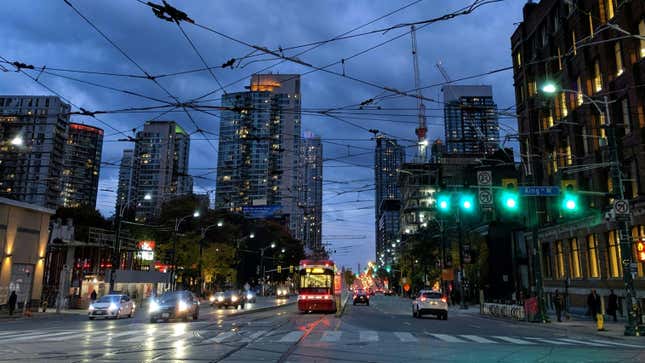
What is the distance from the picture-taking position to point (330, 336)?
1800 centimetres

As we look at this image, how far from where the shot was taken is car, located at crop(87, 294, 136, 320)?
3216 centimetres

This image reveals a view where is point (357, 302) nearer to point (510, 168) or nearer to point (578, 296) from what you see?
point (578, 296)

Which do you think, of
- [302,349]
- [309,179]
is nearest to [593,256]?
[302,349]

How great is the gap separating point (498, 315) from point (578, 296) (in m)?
8.62

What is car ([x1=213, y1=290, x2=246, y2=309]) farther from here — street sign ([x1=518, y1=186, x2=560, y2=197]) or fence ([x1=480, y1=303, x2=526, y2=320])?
street sign ([x1=518, y1=186, x2=560, y2=197])

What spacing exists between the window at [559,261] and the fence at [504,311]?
8.96 metres

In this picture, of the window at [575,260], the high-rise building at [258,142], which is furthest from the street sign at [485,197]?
the window at [575,260]

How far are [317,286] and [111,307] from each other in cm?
1315

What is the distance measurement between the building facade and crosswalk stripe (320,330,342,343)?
1249 cm

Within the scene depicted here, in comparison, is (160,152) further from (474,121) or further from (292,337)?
(292,337)

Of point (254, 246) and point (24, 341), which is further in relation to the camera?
point (254, 246)

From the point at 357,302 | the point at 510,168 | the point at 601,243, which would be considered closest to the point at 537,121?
the point at 601,243

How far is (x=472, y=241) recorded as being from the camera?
61812mm

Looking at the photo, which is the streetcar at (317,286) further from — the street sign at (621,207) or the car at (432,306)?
the street sign at (621,207)
